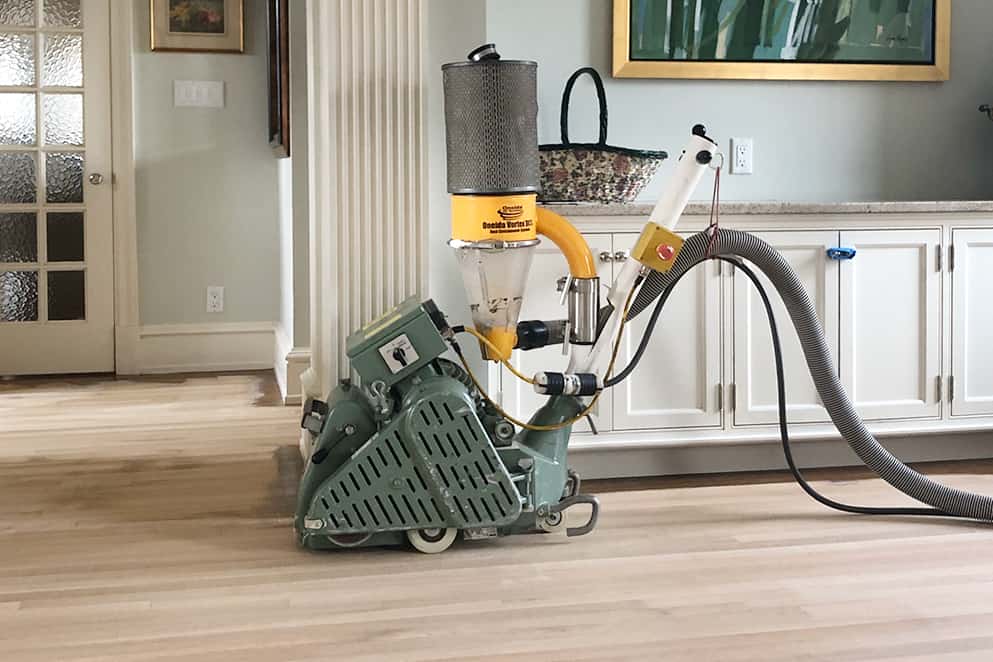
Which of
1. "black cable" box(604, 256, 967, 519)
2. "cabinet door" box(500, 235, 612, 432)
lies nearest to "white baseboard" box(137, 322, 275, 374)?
"cabinet door" box(500, 235, 612, 432)

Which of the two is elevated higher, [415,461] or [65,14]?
[65,14]

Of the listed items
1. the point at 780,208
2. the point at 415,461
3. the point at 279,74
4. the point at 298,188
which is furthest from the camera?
the point at 279,74

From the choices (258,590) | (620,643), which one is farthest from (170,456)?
(620,643)

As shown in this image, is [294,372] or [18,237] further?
[18,237]

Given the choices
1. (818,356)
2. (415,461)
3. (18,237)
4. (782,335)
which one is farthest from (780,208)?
(18,237)

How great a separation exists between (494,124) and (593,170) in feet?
2.04

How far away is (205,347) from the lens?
17.5 feet

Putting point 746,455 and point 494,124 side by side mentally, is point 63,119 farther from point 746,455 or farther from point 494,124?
point 746,455

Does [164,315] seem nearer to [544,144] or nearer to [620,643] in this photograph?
[544,144]

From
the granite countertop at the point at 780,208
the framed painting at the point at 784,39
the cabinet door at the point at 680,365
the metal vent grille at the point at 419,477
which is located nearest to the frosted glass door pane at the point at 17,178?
the framed painting at the point at 784,39

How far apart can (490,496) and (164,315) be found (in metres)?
3.17

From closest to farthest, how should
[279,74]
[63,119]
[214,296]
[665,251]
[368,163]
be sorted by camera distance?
[665,251]
[368,163]
[279,74]
[63,119]
[214,296]

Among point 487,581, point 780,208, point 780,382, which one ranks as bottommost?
point 487,581

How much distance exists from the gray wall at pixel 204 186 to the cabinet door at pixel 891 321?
2.87 metres
